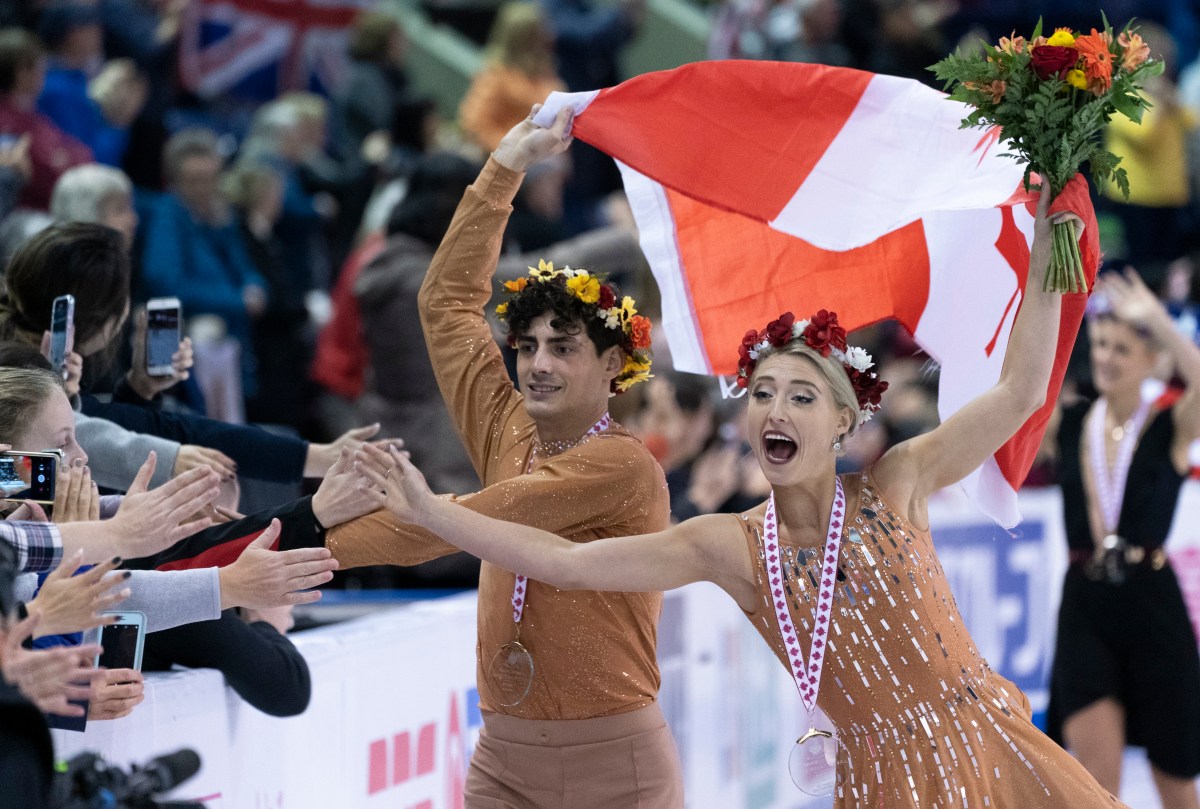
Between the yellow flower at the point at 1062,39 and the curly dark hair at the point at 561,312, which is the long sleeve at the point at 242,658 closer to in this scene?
the curly dark hair at the point at 561,312

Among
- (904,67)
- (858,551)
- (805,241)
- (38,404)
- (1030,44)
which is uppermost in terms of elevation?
(904,67)

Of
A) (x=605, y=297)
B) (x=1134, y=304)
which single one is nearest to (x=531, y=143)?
(x=605, y=297)

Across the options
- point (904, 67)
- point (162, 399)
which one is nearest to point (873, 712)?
point (162, 399)

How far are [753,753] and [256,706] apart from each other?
2.81 m

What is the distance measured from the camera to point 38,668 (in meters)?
2.96

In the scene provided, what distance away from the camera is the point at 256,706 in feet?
14.5

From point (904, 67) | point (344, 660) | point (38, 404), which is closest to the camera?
point (38, 404)

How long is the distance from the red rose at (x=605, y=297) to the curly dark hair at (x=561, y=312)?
0.10ft

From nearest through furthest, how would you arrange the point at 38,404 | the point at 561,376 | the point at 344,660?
the point at 38,404, the point at 561,376, the point at 344,660

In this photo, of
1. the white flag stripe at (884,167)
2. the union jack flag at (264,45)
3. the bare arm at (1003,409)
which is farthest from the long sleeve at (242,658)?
the union jack flag at (264,45)

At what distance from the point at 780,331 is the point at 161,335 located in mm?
1941

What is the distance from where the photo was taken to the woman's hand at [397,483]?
3.69m

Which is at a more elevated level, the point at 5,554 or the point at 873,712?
the point at 5,554

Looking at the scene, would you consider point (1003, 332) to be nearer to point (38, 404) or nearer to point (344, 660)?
point (344, 660)
